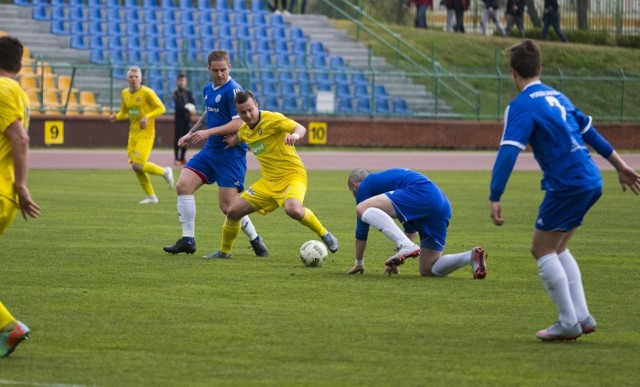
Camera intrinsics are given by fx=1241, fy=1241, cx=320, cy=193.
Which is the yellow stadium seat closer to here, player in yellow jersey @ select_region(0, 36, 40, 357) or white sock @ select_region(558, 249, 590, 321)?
player in yellow jersey @ select_region(0, 36, 40, 357)

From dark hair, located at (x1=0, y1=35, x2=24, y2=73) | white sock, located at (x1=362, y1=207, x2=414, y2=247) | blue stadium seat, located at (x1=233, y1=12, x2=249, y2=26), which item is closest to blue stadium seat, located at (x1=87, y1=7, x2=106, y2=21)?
blue stadium seat, located at (x1=233, y1=12, x2=249, y2=26)

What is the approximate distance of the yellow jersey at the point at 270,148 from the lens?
12.0 metres

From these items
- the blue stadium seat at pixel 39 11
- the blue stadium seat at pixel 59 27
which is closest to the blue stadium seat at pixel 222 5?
the blue stadium seat at pixel 59 27

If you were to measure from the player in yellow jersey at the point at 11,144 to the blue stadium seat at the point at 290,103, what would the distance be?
29967 millimetres

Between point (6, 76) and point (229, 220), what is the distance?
4.87m

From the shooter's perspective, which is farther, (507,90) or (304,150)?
(507,90)

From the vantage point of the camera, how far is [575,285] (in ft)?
26.4

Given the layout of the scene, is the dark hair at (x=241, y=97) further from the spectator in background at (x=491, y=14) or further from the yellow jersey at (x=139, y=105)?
the spectator in background at (x=491, y=14)

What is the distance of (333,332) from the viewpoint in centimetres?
820

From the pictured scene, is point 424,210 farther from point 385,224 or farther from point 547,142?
point 547,142

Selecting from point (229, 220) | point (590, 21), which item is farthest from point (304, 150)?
point (229, 220)

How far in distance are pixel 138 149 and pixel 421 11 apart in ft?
97.2

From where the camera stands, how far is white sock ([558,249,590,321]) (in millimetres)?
8023

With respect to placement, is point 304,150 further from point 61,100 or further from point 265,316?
point 265,316
